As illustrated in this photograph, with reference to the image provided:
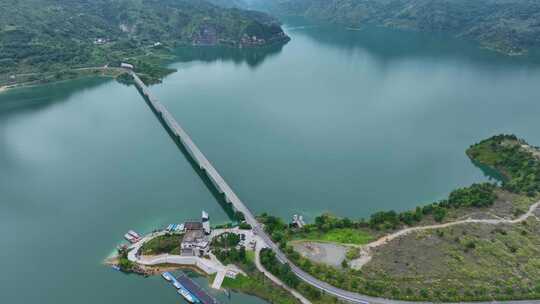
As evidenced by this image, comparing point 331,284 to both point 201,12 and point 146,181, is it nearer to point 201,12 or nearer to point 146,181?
point 146,181

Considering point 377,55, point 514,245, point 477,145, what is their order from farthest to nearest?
point 377,55
point 477,145
point 514,245

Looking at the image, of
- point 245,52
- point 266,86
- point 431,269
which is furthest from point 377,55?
point 431,269

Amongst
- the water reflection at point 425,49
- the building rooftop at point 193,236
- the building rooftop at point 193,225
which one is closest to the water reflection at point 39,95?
the building rooftop at point 193,225

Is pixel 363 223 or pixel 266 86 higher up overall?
pixel 266 86

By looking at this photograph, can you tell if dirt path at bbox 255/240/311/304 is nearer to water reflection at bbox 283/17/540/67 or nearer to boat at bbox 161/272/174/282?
boat at bbox 161/272/174/282

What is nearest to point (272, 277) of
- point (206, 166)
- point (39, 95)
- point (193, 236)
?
point (193, 236)

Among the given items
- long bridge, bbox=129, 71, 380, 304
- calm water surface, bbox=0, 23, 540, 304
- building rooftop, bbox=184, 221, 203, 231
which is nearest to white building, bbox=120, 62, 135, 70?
calm water surface, bbox=0, 23, 540, 304

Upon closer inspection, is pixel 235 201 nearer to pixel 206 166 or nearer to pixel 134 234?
pixel 206 166

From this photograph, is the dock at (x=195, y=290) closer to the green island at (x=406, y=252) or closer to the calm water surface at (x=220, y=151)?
the calm water surface at (x=220, y=151)
